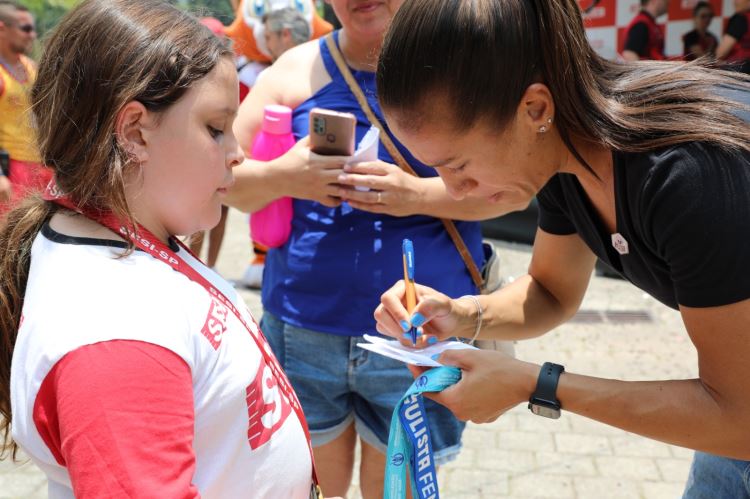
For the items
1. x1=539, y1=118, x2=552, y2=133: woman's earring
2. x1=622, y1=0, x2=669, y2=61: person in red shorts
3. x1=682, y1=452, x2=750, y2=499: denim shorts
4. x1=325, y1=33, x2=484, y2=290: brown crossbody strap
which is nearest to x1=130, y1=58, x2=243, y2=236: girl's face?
x1=539, y1=118, x2=552, y2=133: woman's earring

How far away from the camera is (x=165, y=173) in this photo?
4.44ft

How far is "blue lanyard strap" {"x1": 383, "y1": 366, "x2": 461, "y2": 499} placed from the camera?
1601 mm

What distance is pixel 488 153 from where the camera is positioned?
1592mm

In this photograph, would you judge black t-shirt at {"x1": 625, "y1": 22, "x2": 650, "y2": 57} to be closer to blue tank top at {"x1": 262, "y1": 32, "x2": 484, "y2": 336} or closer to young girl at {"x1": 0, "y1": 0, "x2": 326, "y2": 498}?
blue tank top at {"x1": 262, "y1": 32, "x2": 484, "y2": 336}

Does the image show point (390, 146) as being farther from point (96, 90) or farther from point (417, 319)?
point (96, 90)

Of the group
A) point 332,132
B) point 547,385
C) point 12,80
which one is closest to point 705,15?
point 12,80

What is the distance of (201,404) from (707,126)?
0.97 m

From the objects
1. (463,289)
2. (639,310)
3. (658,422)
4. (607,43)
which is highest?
(658,422)

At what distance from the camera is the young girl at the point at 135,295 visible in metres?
1.09

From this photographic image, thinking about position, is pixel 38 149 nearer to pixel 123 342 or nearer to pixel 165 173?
pixel 165 173

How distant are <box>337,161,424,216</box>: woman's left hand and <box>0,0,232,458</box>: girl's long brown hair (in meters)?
0.82

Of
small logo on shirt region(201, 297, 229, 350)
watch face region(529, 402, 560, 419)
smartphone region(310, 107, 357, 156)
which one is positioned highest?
small logo on shirt region(201, 297, 229, 350)

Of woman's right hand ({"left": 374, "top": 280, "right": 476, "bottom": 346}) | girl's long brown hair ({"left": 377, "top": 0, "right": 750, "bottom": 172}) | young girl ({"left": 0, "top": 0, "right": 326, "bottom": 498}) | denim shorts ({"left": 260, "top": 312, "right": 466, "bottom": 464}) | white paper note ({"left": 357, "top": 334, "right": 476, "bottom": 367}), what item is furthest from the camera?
denim shorts ({"left": 260, "top": 312, "right": 466, "bottom": 464})

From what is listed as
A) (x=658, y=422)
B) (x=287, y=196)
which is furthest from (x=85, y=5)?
(x=658, y=422)
